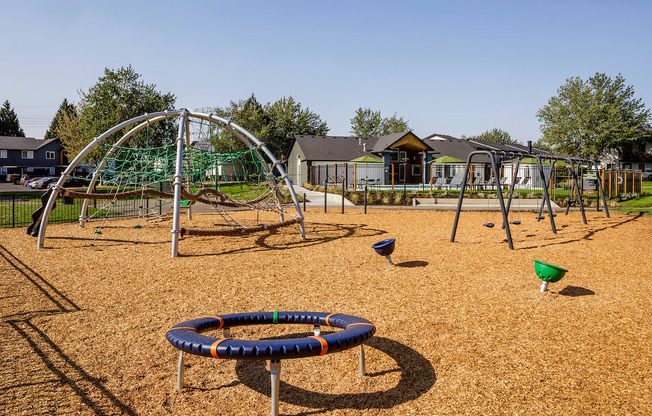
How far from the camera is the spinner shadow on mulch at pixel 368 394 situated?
3949mm

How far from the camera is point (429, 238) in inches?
496

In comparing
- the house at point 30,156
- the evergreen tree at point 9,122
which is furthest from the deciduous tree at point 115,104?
the evergreen tree at point 9,122

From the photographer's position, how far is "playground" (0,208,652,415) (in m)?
3.99

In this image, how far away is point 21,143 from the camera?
73.5 metres

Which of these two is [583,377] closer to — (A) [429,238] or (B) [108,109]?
(A) [429,238]

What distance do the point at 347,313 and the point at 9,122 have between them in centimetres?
11104

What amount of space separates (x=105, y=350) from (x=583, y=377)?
16.6 feet

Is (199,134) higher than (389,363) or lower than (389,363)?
higher

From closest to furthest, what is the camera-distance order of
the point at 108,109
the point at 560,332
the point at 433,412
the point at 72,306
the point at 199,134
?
the point at 433,412 < the point at 560,332 < the point at 72,306 < the point at 199,134 < the point at 108,109

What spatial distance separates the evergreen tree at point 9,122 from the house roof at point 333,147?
253 feet

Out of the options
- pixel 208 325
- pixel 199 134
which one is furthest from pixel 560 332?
pixel 199 134

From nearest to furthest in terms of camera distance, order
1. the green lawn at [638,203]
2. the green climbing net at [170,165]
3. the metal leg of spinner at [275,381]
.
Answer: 1. the metal leg of spinner at [275,381]
2. the green climbing net at [170,165]
3. the green lawn at [638,203]

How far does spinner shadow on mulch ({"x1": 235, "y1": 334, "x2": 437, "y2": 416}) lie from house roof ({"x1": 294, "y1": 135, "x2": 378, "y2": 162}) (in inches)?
1580

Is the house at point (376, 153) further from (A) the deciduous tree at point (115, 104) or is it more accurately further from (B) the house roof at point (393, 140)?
(A) the deciduous tree at point (115, 104)
